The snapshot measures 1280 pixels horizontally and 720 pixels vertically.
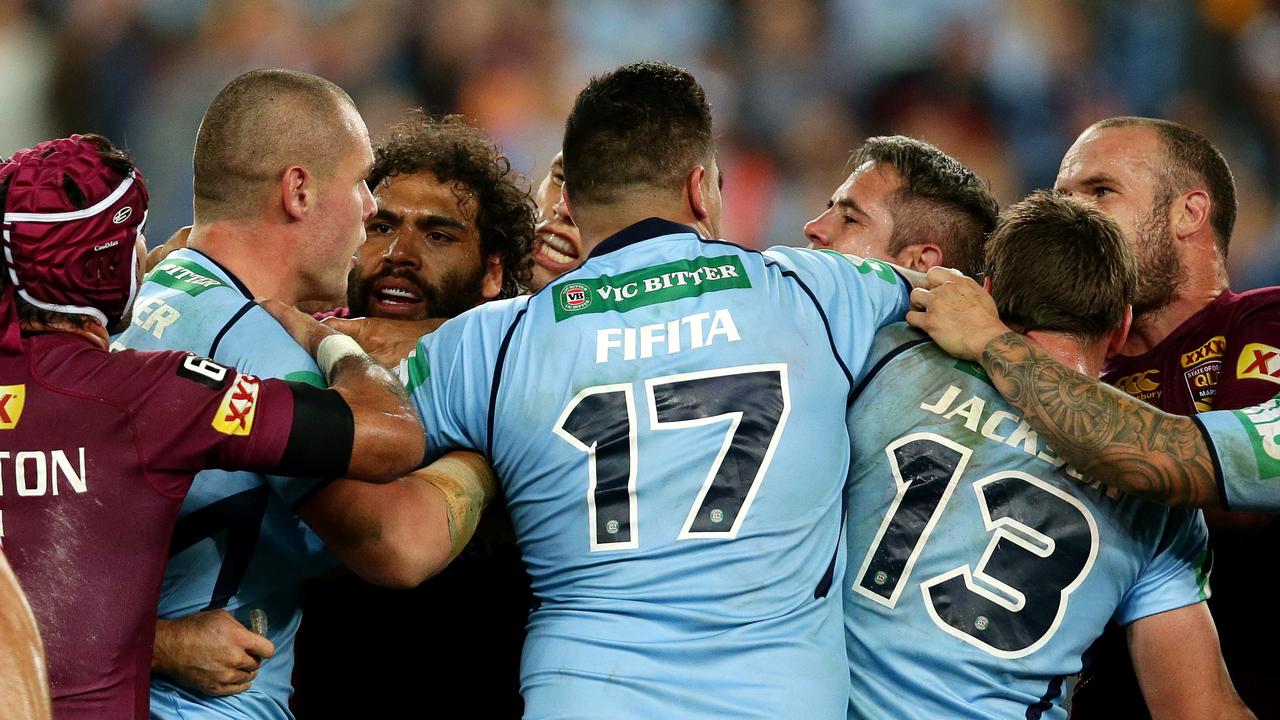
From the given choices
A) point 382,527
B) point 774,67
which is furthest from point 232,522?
point 774,67

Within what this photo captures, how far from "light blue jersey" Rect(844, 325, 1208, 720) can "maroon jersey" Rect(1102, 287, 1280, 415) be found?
115cm

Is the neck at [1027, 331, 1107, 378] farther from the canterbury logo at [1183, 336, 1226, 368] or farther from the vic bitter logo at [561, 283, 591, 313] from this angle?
the canterbury logo at [1183, 336, 1226, 368]

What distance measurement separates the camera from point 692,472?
3.22 metres

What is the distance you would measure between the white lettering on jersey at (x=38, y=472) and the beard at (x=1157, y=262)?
155 inches

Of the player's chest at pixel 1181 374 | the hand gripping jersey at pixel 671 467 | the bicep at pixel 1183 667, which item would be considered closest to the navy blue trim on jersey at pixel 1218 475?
the bicep at pixel 1183 667

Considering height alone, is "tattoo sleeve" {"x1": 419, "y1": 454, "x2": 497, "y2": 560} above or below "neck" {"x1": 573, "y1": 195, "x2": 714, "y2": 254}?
below

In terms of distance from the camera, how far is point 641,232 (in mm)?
3531

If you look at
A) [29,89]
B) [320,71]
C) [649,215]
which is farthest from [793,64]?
[649,215]

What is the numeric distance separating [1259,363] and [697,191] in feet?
7.17

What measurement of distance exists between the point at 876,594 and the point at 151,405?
6.09 feet

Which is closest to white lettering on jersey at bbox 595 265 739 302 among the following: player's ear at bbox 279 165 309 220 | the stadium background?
player's ear at bbox 279 165 309 220

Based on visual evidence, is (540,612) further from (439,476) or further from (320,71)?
(320,71)

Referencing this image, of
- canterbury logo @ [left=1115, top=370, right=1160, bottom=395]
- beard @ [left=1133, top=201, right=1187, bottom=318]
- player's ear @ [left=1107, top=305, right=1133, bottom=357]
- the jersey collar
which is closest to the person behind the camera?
the jersey collar

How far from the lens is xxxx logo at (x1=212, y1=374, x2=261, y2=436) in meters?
2.76
